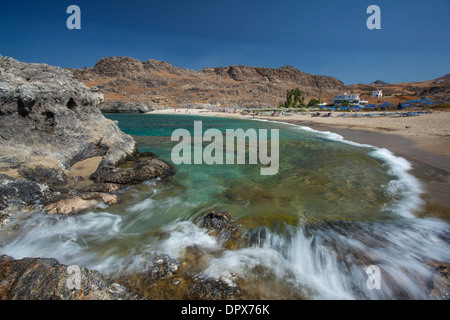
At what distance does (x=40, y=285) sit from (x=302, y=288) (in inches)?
134

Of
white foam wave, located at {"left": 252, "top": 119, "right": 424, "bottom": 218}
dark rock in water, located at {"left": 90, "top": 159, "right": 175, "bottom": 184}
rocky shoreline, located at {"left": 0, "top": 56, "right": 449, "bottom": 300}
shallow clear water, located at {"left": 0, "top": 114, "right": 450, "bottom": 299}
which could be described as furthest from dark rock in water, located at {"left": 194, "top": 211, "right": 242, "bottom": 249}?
white foam wave, located at {"left": 252, "top": 119, "right": 424, "bottom": 218}

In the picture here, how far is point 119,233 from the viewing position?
4.45 meters

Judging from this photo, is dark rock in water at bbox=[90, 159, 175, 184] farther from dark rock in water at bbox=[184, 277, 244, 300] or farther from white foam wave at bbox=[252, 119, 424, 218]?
white foam wave at bbox=[252, 119, 424, 218]

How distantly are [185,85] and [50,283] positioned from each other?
128355 millimetres

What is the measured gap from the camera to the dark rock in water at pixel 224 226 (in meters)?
4.05

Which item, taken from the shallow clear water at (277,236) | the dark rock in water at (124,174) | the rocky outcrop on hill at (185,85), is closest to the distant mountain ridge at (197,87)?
the rocky outcrop on hill at (185,85)

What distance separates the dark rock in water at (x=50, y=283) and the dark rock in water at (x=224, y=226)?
1.92 meters

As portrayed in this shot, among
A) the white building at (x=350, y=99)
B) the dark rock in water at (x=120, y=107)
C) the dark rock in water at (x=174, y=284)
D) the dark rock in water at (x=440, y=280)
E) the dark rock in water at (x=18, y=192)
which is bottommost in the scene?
the dark rock in water at (x=440, y=280)

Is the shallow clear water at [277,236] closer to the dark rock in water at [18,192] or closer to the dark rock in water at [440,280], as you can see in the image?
the dark rock in water at [440,280]

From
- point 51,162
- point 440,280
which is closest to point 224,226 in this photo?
point 440,280

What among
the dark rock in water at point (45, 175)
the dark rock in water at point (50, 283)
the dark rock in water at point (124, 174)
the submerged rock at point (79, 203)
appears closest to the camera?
the dark rock in water at point (50, 283)

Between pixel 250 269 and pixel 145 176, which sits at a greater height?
pixel 145 176
